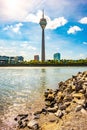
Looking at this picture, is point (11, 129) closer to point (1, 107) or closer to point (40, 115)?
point (40, 115)

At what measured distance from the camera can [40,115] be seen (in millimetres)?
20828

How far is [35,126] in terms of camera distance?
17.5 metres

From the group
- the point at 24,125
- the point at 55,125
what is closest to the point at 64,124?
the point at 55,125

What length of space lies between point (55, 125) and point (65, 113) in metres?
2.09

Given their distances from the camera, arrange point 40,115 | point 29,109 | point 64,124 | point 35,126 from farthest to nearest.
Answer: point 29,109
point 40,115
point 35,126
point 64,124

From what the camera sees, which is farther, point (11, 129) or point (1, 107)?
point (1, 107)

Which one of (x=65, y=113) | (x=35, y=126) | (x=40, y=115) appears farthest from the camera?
(x=40, y=115)

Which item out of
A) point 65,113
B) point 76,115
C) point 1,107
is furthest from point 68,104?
point 1,107

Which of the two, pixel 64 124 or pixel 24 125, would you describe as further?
pixel 24 125

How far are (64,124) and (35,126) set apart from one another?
2.13m

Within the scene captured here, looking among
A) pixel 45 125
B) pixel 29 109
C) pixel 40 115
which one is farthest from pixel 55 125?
pixel 29 109

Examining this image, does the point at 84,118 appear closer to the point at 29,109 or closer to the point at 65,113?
the point at 65,113

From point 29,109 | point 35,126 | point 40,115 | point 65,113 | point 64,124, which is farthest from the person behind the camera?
point 29,109

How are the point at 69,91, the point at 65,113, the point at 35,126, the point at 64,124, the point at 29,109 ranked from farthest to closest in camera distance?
the point at 69,91 → the point at 29,109 → the point at 65,113 → the point at 35,126 → the point at 64,124
